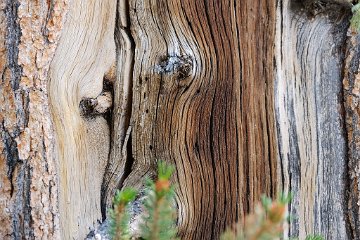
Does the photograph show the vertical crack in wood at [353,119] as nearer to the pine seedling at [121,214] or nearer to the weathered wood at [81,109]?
the weathered wood at [81,109]

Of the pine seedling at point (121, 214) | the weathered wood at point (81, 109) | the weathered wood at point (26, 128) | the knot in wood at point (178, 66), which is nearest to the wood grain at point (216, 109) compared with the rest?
the knot in wood at point (178, 66)

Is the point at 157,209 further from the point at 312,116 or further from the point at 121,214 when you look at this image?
the point at 312,116

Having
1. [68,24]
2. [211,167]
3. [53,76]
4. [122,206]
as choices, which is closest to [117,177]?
[211,167]

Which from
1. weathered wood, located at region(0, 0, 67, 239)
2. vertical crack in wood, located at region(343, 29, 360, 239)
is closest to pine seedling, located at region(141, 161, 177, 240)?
weathered wood, located at region(0, 0, 67, 239)

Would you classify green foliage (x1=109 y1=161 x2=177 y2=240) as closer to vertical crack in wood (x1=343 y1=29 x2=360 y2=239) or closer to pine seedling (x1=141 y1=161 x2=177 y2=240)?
pine seedling (x1=141 y1=161 x2=177 y2=240)

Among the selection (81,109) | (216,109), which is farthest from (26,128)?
(216,109)

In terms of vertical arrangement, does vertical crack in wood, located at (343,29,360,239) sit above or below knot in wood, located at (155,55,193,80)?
below

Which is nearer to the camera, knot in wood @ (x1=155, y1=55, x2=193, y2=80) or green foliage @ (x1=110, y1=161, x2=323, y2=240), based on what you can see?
green foliage @ (x1=110, y1=161, x2=323, y2=240)
